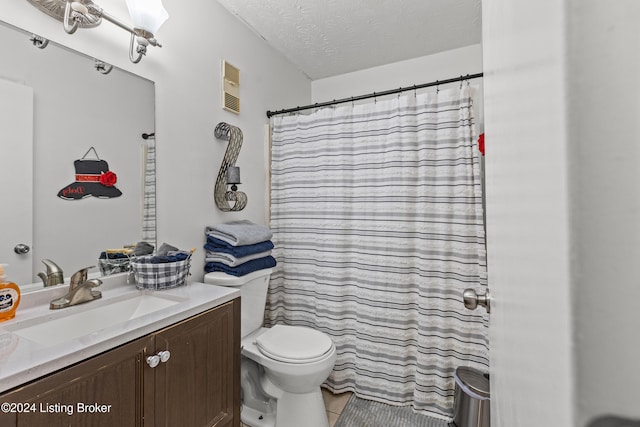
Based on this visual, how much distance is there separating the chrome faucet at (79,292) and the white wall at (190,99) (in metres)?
0.18

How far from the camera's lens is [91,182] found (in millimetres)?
1194

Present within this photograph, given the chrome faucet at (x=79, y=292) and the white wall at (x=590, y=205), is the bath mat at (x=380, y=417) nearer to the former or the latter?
the chrome faucet at (x=79, y=292)

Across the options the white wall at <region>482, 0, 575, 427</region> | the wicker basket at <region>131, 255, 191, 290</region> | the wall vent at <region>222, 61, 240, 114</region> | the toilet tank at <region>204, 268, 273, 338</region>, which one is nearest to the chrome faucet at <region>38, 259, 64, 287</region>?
the wicker basket at <region>131, 255, 191, 290</region>

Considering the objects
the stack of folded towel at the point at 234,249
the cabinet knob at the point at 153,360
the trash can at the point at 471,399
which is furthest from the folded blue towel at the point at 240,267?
the trash can at the point at 471,399

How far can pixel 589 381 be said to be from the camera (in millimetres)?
113

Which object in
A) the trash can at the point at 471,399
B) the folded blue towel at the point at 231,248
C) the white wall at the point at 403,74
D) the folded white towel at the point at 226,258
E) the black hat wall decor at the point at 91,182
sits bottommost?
the trash can at the point at 471,399

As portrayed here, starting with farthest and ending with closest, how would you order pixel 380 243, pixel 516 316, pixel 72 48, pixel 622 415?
pixel 380 243 < pixel 72 48 < pixel 516 316 < pixel 622 415

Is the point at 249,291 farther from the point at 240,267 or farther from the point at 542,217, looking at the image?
the point at 542,217

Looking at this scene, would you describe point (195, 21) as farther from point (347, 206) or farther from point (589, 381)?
point (589, 381)

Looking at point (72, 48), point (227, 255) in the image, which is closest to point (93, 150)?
point (72, 48)

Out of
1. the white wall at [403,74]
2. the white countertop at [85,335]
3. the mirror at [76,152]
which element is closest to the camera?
the white countertop at [85,335]

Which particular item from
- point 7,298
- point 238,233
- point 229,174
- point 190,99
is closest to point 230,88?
point 190,99

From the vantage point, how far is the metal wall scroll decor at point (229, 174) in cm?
A: 169

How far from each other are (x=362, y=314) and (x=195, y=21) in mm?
1942
